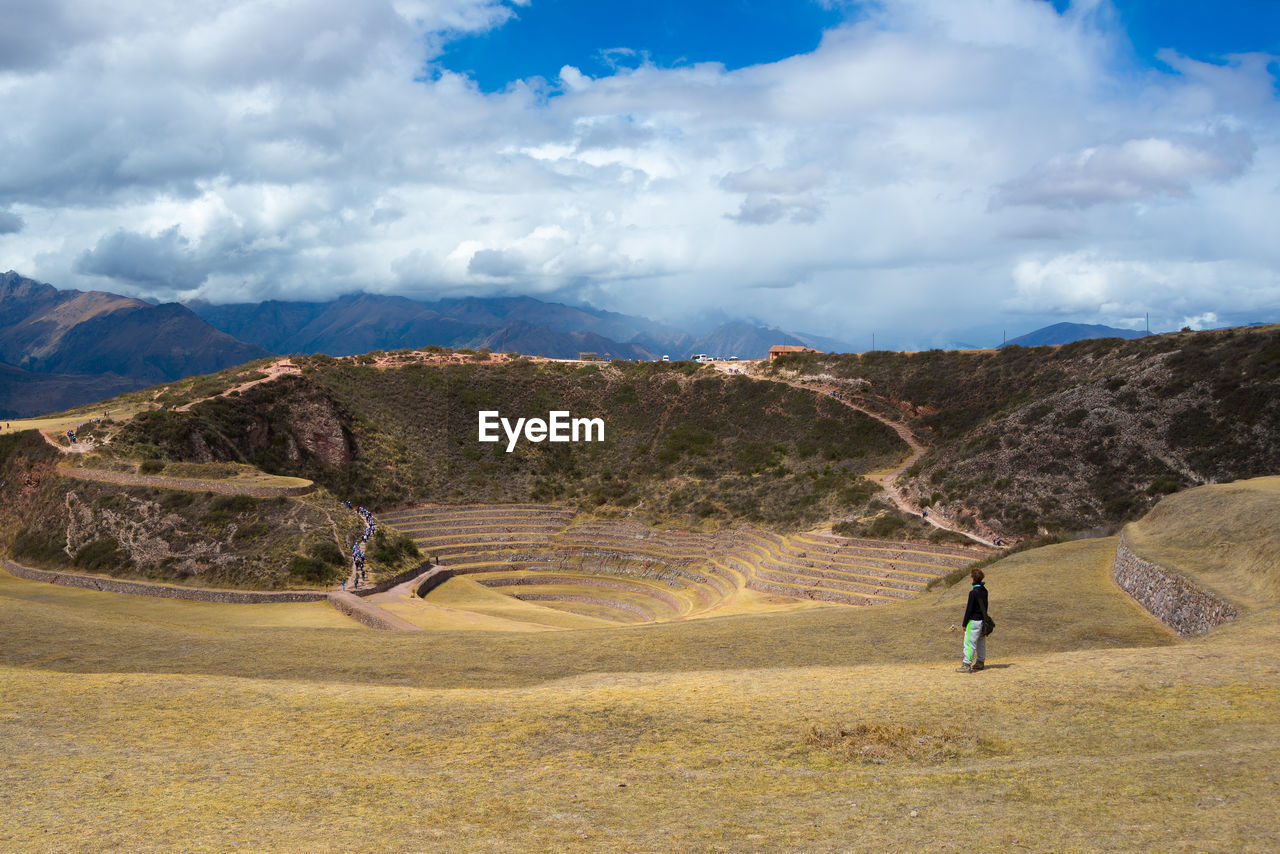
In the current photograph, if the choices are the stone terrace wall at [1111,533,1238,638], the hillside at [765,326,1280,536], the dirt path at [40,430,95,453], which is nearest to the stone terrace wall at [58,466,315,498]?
the dirt path at [40,430,95,453]

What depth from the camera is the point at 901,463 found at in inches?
2270

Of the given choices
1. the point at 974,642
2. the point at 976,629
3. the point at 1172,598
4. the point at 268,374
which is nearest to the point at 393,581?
the point at 974,642

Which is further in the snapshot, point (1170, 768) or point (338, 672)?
point (338, 672)

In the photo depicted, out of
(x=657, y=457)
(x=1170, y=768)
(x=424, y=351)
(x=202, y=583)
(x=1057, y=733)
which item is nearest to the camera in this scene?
(x=1170, y=768)

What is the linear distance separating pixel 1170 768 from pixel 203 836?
1015 cm

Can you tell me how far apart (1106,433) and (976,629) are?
3762cm

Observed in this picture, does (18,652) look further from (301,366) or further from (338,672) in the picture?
(301,366)

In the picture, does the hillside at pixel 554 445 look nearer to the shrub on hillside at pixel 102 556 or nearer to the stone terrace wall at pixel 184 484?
the stone terrace wall at pixel 184 484

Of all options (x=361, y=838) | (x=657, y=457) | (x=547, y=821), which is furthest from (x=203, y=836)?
(x=657, y=457)

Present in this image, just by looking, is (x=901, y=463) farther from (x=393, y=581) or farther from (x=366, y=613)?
(x=366, y=613)

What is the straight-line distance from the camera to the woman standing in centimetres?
1359

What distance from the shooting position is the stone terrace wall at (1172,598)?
1645cm

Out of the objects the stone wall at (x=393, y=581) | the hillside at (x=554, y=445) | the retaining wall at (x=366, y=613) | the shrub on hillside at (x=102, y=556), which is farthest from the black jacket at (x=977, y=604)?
the shrub on hillside at (x=102, y=556)

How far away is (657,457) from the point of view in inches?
2586
